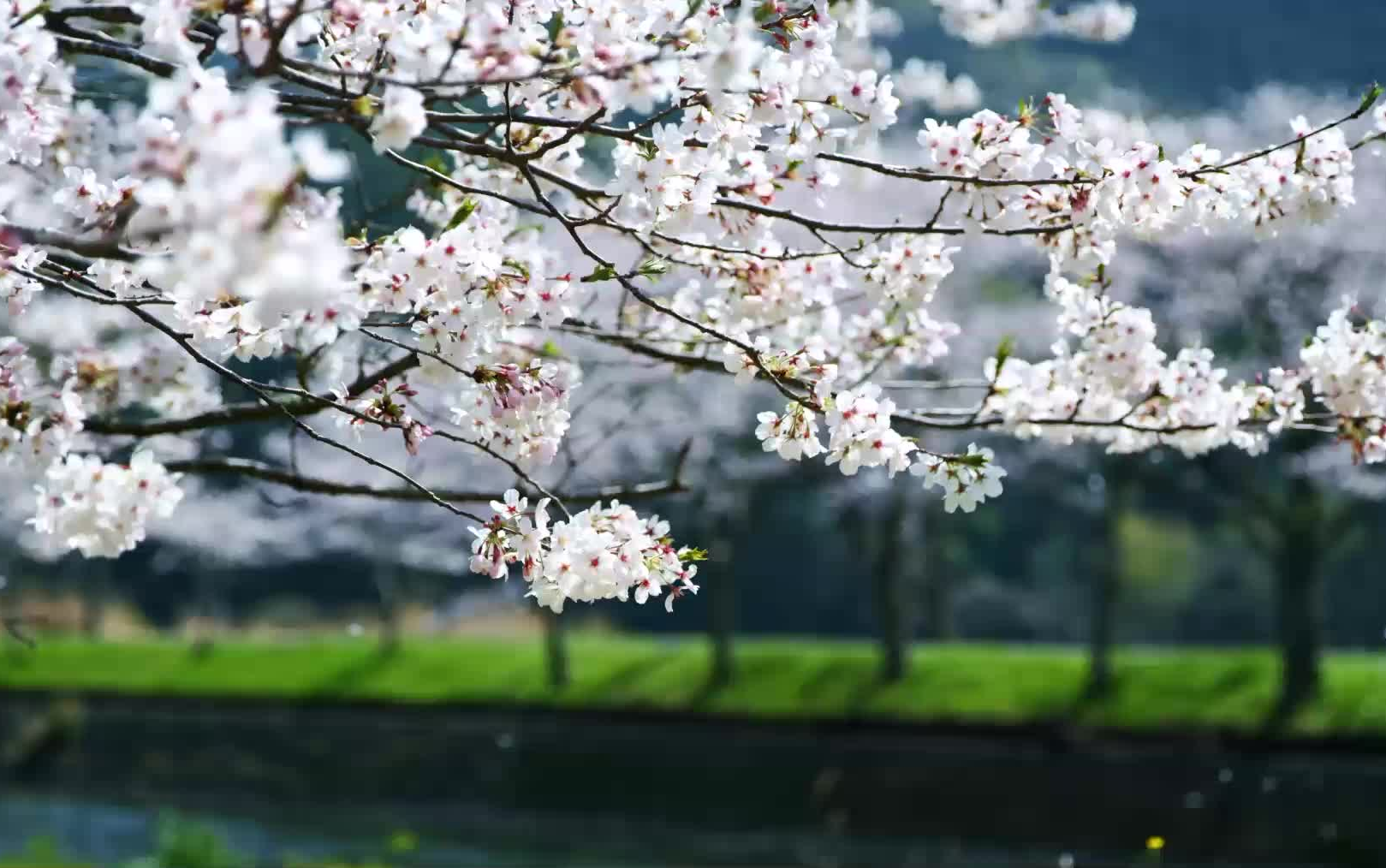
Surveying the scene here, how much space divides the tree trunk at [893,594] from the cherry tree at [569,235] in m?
13.1

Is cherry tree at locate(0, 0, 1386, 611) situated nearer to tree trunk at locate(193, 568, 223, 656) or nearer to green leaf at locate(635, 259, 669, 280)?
green leaf at locate(635, 259, 669, 280)

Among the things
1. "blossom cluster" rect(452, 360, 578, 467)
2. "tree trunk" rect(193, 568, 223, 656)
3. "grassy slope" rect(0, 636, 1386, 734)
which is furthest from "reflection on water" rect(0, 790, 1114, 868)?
"tree trunk" rect(193, 568, 223, 656)

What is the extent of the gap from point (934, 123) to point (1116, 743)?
12.2 m

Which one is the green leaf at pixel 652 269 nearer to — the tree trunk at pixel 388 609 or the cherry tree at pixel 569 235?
the cherry tree at pixel 569 235

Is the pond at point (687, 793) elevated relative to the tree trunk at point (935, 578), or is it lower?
lower

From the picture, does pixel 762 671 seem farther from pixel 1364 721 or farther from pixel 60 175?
pixel 60 175

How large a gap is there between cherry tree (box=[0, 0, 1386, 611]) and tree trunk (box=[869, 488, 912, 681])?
1311cm

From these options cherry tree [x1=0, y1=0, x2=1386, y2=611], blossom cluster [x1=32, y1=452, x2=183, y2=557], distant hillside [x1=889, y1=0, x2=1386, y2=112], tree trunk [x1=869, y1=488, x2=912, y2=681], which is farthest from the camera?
distant hillside [x1=889, y1=0, x2=1386, y2=112]

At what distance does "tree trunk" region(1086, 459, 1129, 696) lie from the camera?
49.8 ft

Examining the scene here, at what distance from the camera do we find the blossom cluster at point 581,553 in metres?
2.77

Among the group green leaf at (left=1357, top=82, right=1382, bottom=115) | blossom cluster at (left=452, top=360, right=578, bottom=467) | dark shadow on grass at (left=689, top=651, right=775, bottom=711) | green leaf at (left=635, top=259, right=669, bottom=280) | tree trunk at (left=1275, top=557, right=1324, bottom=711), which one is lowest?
dark shadow on grass at (left=689, top=651, right=775, bottom=711)

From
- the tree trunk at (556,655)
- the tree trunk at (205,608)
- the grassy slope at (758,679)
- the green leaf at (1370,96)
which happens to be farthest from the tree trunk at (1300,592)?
the tree trunk at (205,608)

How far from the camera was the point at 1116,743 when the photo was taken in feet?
45.6

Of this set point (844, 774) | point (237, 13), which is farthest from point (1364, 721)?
point (237, 13)
